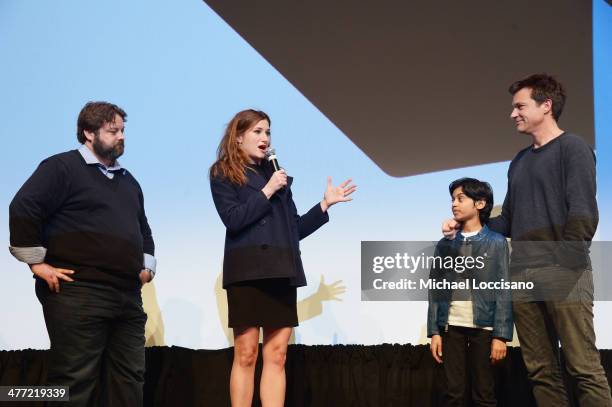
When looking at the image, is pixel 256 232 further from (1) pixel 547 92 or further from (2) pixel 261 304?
(1) pixel 547 92

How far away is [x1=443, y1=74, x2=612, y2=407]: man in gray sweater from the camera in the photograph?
2268 mm

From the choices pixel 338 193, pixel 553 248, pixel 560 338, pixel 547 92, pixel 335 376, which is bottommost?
pixel 335 376

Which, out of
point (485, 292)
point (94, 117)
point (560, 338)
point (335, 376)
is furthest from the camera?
point (335, 376)

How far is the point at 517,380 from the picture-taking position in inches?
121

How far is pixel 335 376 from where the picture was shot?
10.3ft

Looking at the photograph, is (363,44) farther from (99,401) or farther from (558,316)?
(99,401)

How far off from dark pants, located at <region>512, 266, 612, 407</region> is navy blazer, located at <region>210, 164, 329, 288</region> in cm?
81

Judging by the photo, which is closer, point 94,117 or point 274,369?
point 274,369

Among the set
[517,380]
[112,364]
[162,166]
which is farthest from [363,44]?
[112,364]

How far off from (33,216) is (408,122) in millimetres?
1975

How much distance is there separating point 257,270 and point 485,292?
0.95 metres

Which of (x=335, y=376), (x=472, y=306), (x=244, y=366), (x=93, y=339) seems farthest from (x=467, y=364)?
(x=93, y=339)

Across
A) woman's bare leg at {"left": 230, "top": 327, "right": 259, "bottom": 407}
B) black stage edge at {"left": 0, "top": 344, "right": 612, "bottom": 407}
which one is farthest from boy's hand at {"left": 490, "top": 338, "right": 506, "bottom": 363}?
woman's bare leg at {"left": 230, "top": 327, "right": 259, "bottom": 407}

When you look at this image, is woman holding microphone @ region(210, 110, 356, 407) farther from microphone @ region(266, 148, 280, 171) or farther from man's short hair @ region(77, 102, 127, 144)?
man's short hair @ region(77, 102, 127, 144)
